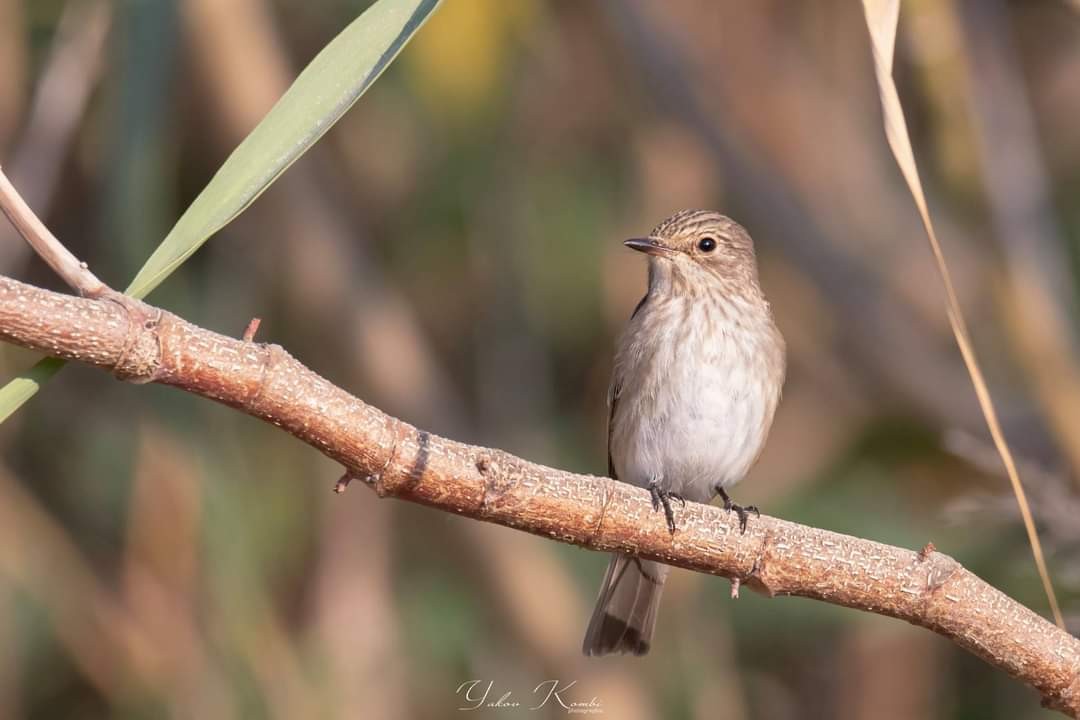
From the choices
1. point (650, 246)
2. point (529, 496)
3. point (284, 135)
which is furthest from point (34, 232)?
point (650, 246)

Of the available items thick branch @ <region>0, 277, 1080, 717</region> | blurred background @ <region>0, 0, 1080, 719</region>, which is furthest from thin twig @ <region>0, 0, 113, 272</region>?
thick branch @ <region>0, 277, 1080, 717</region>

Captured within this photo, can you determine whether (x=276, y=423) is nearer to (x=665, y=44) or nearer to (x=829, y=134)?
(x=665, y=44)

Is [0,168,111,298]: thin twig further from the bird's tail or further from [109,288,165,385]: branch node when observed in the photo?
the bird's tail

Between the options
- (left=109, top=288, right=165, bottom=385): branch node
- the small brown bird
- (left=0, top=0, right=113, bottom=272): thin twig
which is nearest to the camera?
(left=109, top=288, right=165, bottom=385): branch node

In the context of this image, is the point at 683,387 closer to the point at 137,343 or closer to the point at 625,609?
the point at 625,609

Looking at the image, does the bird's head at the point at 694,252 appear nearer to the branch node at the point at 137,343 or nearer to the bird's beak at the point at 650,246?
the bird's beak at the point at 650,246
